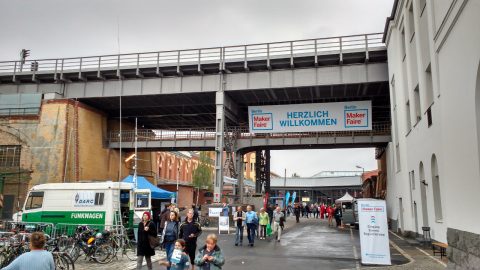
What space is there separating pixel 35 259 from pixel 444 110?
34.9 feet

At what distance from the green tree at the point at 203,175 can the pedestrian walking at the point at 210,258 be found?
57.7 meters

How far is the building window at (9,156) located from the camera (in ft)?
118

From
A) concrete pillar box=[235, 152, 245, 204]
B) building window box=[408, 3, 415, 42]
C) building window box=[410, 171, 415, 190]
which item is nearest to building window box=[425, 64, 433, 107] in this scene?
building window box=[408, 3, 415, 42]

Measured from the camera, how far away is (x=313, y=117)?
33.6 metres

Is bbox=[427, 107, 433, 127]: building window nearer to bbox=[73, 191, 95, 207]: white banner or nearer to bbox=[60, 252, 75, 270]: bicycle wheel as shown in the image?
bbox=[60, 252, 75, 270]: bicycle wheel

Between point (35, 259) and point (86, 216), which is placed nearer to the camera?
point (35, 259)

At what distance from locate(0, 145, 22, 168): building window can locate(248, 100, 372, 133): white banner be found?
1984 centimetres

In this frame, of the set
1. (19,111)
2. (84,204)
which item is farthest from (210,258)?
(19,111)

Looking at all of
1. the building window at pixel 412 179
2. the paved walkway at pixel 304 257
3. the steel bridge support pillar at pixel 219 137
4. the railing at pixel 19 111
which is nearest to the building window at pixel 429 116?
the paved walkway at pixel 304 257

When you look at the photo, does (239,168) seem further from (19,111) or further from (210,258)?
(210,258)

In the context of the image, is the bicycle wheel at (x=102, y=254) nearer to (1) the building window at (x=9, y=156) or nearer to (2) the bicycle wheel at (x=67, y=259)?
(2) the bicycle wheel at (x=67, y=259)

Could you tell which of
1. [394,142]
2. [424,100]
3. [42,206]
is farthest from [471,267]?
[394,142]

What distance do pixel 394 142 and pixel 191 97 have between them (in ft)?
55.7

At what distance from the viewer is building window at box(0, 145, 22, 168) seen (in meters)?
36.0
